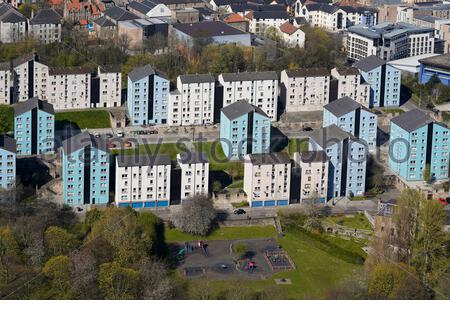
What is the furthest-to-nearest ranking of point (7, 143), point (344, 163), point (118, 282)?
point (344, 163) → point (7, 143) → point (118, 282)

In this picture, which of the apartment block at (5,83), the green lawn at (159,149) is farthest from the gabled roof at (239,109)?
the apartment block at (5,83)

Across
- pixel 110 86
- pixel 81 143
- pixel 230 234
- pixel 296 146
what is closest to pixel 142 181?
pixel 81 143

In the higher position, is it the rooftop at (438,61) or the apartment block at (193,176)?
the rooftop at (438,61)

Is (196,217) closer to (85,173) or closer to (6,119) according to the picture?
(85,173)

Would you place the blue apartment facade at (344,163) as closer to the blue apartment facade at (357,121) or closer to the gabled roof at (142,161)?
the blue apartment facade at (357,121)

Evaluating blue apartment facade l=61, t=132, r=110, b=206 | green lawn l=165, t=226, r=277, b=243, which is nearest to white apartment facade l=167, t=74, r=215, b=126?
blue apartment facade l=61, t=132, r=110, b=206

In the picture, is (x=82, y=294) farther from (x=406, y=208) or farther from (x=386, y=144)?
(x=386, y=144)

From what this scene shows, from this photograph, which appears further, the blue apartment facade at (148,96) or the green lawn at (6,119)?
the blue apartment facade at (148,96)
